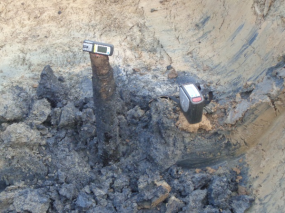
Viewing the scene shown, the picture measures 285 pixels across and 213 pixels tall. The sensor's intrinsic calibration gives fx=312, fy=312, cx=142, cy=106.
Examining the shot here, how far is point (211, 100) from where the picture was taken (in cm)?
397

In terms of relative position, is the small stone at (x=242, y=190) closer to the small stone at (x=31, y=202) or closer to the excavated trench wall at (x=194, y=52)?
the excavated trench wall at (x=194, y=52)

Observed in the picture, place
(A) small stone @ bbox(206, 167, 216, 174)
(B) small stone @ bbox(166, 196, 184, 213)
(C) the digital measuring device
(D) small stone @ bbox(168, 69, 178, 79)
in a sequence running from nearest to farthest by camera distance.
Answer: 1. (C) the digital measuring device
2. (B) small stone @ bbox(166, 196, 184, 213)
3. (A) small stone @ bbox(206, 167, 216, 174)
4. (D) small stone @ bbox(168, 69, 178, 79)

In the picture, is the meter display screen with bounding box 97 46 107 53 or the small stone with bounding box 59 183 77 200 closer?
the meter display screen with bounding box 97 46 107 53

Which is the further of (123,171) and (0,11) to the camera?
(0,11)

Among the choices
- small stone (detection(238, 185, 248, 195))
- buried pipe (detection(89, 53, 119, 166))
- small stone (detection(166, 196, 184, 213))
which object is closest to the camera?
buried pipe (detection(89, 53, 119, 166))

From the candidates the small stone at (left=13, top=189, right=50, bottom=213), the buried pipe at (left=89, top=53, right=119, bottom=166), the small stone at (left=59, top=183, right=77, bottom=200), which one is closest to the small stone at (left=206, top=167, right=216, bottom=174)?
the buried pipe at (left=89, top=53, right=119, bottom=166)

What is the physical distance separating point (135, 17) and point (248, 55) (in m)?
2.60

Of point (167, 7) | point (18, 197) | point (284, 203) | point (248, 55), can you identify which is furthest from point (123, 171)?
point (167, 7)

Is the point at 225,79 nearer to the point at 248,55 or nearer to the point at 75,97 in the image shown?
the point at 248,55

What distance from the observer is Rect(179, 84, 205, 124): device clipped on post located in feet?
10.6

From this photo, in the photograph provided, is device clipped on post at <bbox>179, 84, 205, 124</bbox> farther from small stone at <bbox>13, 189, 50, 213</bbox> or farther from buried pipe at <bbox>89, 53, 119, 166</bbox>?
small stone at <bbox>13, 189, 50, 213</bbox>

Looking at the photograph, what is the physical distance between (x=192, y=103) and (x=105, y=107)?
0.90 meters

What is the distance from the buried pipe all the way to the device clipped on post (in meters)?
0.77

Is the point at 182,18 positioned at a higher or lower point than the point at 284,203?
higher
